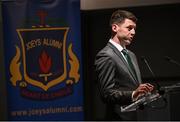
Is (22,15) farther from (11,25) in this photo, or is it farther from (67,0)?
(67,0)

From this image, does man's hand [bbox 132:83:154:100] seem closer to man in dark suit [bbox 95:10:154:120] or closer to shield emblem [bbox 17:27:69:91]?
man in dark suit [bbox 95:10:154:120]

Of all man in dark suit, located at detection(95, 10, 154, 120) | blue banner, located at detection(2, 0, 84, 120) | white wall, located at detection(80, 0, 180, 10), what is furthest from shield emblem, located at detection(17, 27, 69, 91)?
man in dark suit, located at detection(95, 10, 154, 120)

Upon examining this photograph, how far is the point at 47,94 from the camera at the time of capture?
3.99m

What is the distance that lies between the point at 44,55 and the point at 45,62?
75 millimetres

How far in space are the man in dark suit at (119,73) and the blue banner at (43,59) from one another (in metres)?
1.72

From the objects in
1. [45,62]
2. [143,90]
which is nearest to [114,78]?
[143,90]

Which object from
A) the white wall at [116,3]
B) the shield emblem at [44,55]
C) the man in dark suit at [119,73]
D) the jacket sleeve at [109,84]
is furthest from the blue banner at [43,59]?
the jacket sleeve at [109,84]

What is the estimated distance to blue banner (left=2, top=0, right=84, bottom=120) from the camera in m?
3.94

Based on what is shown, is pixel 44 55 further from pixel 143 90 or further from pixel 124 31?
pixel 143 90

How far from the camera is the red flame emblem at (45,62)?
3.97m

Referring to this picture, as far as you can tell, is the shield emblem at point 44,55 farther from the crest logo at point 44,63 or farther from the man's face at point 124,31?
the man's face at point 124,31

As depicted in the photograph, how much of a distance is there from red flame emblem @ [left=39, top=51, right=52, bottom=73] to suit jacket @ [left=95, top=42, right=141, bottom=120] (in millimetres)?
1828

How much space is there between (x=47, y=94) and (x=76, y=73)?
14.0 inches

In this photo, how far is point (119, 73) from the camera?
2154mm
